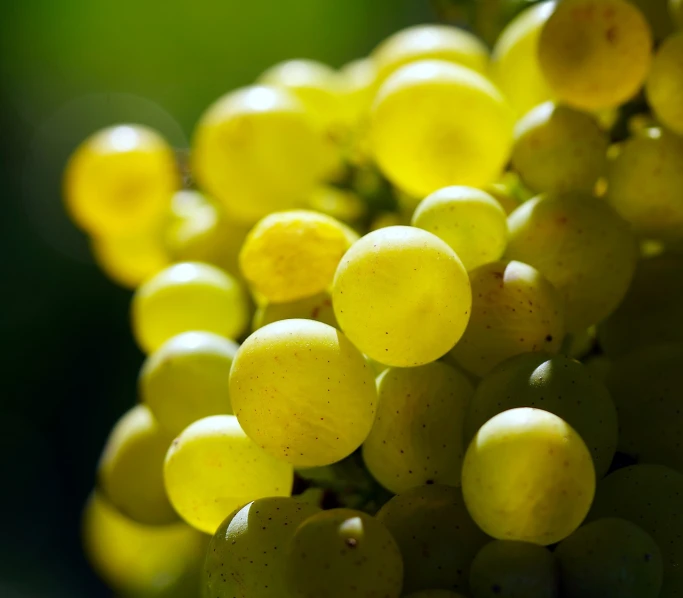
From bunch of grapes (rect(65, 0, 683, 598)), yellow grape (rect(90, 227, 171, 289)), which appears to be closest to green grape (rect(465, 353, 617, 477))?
bunch of grapes (rect(65, 0, 683, 598))

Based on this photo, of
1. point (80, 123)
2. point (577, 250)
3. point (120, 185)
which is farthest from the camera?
point (80, 123)

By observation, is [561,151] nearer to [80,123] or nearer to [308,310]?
[308,310]

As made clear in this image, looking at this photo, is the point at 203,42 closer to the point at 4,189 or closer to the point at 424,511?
the point at 4,189

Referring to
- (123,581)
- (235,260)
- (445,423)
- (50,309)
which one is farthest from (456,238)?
(50,309)

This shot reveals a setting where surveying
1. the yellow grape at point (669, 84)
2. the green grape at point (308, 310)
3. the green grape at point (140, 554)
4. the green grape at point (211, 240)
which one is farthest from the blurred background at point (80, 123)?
the yellow grape at point (669, 84)

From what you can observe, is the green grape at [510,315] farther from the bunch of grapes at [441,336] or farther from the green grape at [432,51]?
the green grape at [432,51]

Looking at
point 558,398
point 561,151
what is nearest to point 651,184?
point 561,151
